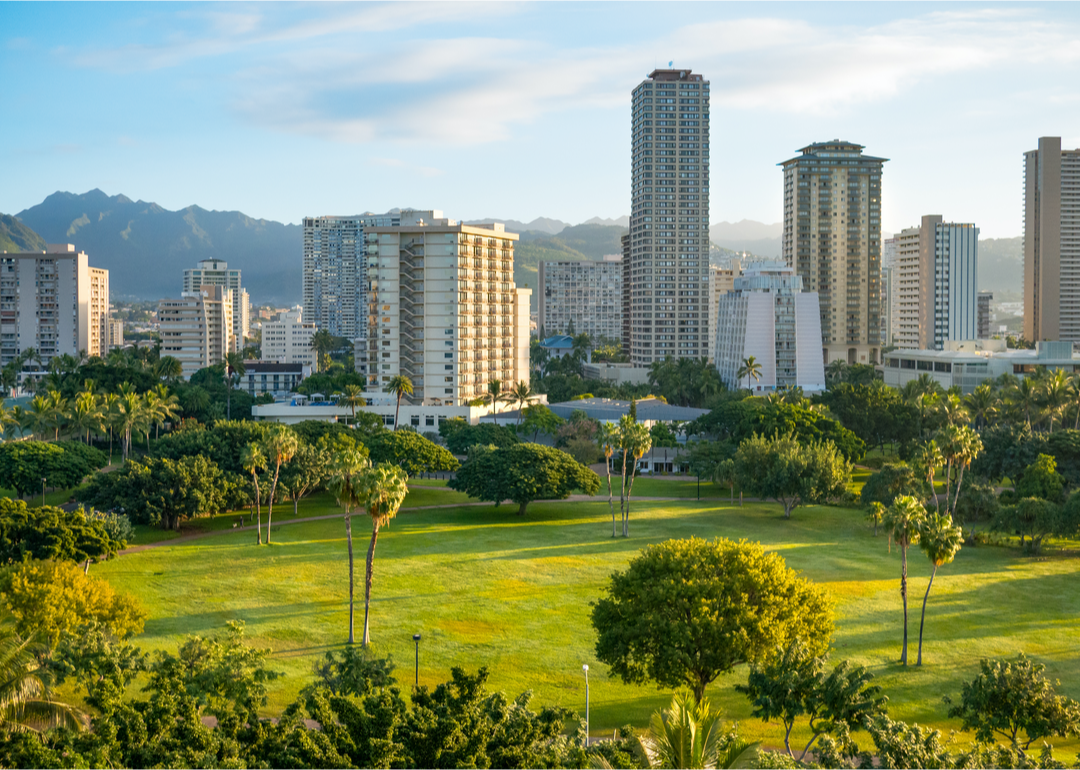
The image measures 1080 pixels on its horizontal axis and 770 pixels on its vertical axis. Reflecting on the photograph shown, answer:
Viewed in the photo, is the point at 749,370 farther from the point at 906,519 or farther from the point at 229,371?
the point at 906,519

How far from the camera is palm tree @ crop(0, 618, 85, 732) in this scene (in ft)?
97.4

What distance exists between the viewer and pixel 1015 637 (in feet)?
176

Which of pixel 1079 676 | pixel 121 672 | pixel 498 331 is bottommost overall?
pixel 1079 676

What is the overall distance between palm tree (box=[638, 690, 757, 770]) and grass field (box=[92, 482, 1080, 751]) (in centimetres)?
1519

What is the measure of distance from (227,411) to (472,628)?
107 meters

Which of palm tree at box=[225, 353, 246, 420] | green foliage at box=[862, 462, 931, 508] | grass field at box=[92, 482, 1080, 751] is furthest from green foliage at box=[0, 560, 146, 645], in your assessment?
palm tree at box=[225, 353, 246, 420]

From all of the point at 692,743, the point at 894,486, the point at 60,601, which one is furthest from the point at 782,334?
the point at 692,743

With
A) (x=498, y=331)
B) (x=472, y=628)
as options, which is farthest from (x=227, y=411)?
(x=472, y=628)

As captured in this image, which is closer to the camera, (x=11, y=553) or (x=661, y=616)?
(x=661, y=616)

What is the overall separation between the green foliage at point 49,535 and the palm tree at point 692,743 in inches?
1937

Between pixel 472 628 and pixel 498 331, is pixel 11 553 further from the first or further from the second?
pixel 498 331

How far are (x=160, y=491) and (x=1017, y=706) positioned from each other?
68582 mm

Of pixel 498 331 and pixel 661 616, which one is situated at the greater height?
pixel 498 331

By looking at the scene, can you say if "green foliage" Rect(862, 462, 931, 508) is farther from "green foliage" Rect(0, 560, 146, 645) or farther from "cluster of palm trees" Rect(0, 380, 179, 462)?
"cluster of palm trees" Rect(0, 380, 179, 462)
